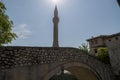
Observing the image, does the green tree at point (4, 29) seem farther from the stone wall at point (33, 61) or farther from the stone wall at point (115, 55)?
the stone wall at point (115, 55)

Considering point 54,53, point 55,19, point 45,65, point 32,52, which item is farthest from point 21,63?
point 55,19

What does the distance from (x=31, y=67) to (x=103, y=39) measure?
2780 cm

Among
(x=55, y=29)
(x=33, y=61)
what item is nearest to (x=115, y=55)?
(x=33, y=61)

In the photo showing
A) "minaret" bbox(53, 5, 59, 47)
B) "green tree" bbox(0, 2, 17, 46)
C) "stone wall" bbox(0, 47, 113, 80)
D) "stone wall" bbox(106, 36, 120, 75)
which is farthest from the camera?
"minaret" bbox(53, 5, 59, 47)

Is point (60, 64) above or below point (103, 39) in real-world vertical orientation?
below

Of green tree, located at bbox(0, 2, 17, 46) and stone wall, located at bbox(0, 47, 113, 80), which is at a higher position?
green tree, located at bbox(0, 2, 17, 46)

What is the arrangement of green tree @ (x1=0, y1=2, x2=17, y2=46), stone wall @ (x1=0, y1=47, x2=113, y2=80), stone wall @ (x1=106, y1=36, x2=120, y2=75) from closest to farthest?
stone wall @ (x1=0, y1=47, x2=113, y2=80), green tree @ (x1=0, y1=2, x2=17, y2=46), stone wall @ (x1=106, y1=36, x2=120, y2=75)

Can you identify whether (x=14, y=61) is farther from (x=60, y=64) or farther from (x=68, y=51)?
(x=68, y=51)

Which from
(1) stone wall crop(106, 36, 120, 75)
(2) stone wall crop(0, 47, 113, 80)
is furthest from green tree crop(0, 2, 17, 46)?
(1) stone wall crop(106, 36, 120, 75)

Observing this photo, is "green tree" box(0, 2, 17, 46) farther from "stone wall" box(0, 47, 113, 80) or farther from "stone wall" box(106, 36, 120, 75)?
"stone wall" box(106, 36, 120, 75)

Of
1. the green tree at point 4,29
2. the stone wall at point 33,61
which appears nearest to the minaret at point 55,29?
the green tree at point 4,29

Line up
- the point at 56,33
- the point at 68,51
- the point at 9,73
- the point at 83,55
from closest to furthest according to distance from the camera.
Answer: the point at 9,73 < the point at 68,51 < the point at 83,55 < the point at 56,33

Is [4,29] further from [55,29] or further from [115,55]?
[55,29]

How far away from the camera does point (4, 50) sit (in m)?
9.46
